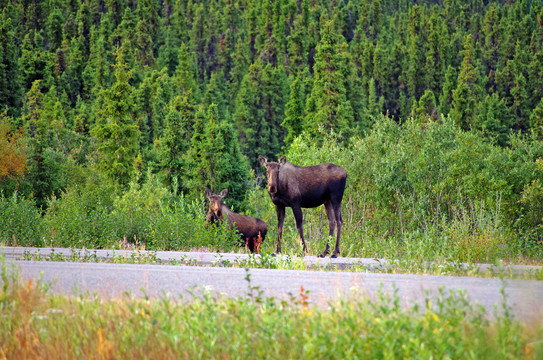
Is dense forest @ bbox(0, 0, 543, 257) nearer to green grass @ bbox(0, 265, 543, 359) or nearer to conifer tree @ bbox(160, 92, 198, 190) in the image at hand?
conifer tree @ bbox(160, 92, 198, 190)

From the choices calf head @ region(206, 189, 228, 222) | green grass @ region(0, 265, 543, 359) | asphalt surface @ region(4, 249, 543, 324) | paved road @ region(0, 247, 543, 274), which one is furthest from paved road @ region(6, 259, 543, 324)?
calf head @ region(206, 189, 228, 222)

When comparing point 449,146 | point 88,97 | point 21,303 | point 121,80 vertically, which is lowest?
point 21,303

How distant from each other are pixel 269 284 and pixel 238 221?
11.3 m

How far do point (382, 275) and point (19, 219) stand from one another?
12030 millimetres

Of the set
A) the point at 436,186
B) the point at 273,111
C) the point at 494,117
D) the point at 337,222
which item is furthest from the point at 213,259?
the point at 273,111

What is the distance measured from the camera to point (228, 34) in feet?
442

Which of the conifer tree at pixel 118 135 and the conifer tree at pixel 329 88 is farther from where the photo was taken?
the conifer tree at pixel 329 88

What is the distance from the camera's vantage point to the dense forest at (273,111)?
709 inches

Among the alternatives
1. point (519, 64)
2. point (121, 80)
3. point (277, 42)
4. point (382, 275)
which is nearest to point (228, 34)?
point (277, 42)

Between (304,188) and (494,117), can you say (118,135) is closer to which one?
(304,188)

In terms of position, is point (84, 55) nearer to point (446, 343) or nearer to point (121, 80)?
point (121, 80)

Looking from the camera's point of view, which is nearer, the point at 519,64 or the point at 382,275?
the point at 382,275

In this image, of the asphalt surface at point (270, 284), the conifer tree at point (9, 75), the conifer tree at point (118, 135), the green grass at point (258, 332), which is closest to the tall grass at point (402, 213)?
the asphalt surface at point (270, 284)

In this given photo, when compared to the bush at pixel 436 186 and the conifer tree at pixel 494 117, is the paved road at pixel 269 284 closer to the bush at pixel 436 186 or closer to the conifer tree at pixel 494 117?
the bush at pixel 436 186
